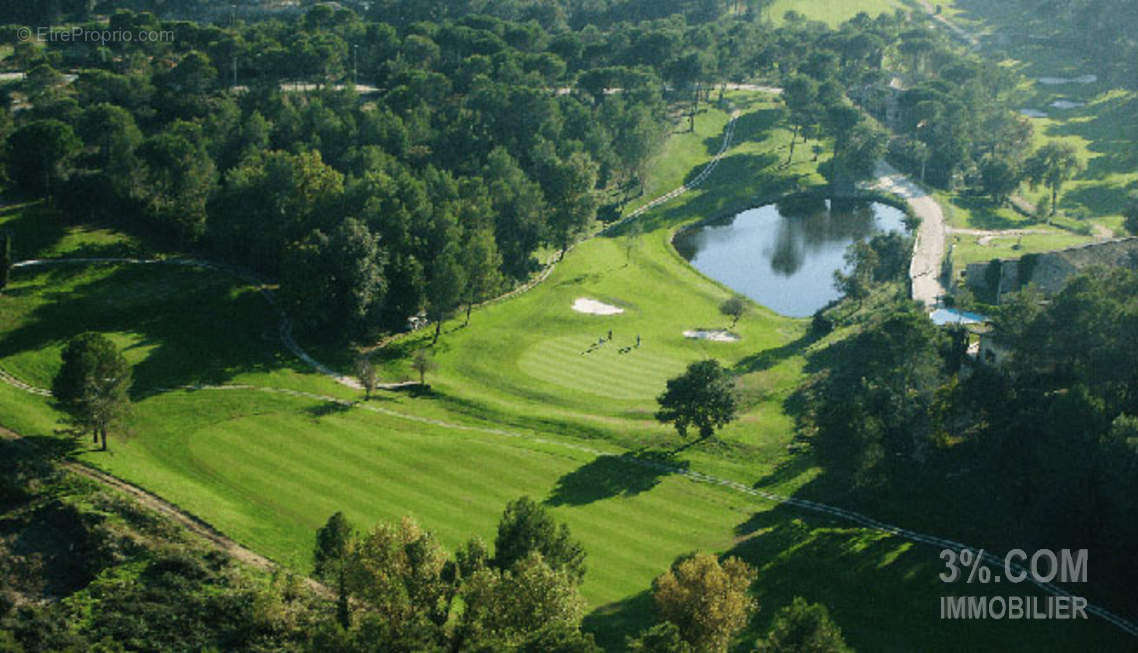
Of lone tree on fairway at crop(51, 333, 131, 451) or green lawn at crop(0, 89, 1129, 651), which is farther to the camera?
lone tree on fairway at crop(51, 333, 131, 451)

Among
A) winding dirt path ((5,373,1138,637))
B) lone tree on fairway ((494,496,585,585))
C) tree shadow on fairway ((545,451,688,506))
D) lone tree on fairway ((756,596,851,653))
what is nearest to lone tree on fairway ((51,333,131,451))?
winding dirt path ((5,373,1138,637))

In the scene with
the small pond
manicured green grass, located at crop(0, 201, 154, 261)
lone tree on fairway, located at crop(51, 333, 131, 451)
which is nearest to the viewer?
lone tree on fairway, located at crop(51, 333, 131, 451)

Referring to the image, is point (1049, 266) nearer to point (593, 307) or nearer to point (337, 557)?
point (593, 307)

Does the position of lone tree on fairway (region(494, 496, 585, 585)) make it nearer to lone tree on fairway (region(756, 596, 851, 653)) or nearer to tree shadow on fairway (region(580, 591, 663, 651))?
tree shadow on fairway (region(580, 591, 663, 651))

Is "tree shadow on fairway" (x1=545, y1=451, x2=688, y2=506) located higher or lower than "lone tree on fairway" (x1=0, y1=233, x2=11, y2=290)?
lower

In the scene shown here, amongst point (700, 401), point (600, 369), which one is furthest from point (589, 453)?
point (600, 369)

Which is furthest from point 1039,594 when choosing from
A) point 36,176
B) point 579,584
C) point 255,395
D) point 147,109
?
point 147,109

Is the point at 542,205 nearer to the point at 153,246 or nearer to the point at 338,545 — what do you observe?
the point at 153,246
